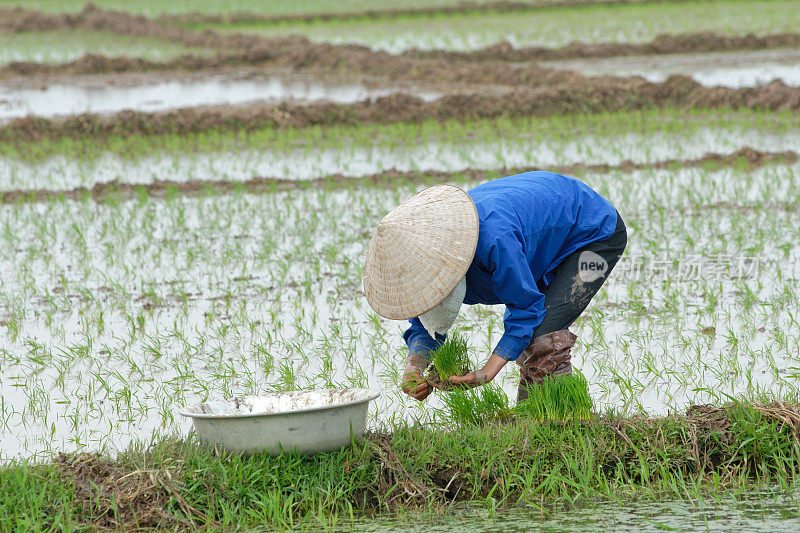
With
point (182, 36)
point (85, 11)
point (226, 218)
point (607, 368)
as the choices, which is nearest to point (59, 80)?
point (182, 36)

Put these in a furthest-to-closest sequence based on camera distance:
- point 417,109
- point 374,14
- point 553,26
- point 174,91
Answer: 1. point 374,14
2. point 553,26
3. point 174,91
4. point 417,109

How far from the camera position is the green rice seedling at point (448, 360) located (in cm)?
302

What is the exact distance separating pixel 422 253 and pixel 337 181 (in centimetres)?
500

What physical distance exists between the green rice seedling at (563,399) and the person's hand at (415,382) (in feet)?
1.37

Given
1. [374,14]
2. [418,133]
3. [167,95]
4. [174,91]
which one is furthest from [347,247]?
[374,14]

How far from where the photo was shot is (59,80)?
45.5 feet

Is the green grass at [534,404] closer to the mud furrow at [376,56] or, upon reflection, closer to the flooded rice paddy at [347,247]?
the flooded rice paddy at [347,247]

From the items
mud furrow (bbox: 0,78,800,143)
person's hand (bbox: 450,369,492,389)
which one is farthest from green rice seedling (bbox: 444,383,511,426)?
mud furrow (bbox: 0,78,800,143)

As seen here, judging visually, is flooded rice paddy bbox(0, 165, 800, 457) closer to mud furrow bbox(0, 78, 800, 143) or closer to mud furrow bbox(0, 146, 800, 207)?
mud furrow bbox(0, 146, 800, 207)

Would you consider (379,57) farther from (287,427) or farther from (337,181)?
(287,427)

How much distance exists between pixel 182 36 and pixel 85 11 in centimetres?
360

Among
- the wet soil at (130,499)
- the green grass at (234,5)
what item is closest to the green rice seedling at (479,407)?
the wet soil at (130,499)

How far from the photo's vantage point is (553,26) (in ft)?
56.9

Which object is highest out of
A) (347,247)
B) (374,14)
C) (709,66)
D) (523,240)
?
(374,14)
